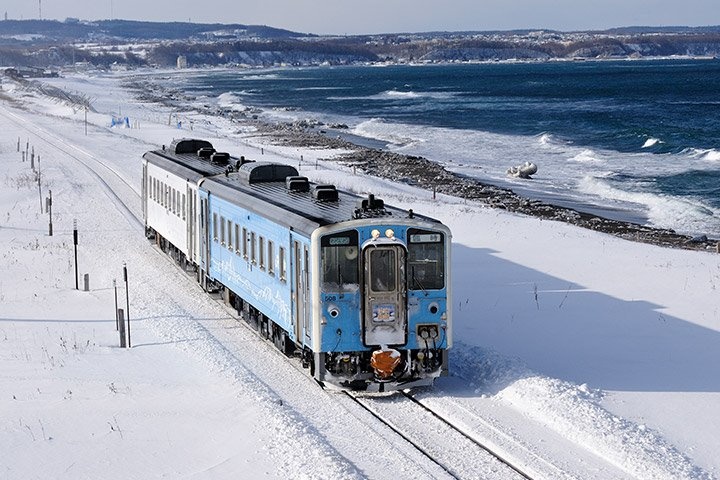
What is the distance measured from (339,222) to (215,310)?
A: 7.41 m

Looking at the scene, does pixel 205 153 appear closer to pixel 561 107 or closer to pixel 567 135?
pixel 567 135

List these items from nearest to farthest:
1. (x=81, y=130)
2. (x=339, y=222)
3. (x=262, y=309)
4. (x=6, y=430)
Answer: (x=6, y=430)
(x=339, y=222)
(x=262, y=309)
(x=81, y=130)

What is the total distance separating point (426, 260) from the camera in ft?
57.9

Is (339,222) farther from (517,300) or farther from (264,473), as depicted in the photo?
(517,300)

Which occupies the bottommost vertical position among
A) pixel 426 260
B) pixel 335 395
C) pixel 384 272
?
pixel 335 395

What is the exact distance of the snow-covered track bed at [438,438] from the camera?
14.1 m

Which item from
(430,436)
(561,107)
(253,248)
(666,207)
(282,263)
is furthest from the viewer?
(561,107)

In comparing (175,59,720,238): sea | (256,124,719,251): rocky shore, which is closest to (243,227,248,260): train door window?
(256,124,719,251): rocky shore

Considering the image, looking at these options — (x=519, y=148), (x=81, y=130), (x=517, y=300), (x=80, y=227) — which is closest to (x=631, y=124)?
(x=519, y=148)

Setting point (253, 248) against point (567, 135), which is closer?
point (253, 248)

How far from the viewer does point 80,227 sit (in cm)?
3609

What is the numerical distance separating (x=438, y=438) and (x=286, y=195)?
23.5 ft

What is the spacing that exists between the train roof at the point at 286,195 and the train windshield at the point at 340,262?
0.31 meters

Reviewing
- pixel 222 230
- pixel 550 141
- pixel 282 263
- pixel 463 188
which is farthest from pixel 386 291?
pixel 550 141
